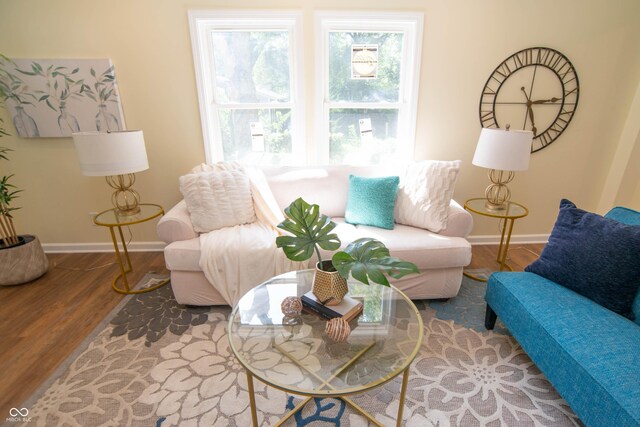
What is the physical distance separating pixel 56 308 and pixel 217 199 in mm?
1343

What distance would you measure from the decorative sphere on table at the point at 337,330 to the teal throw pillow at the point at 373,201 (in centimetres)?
119

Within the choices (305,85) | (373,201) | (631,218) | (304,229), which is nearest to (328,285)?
(304,229)

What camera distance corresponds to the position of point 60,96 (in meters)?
2.53

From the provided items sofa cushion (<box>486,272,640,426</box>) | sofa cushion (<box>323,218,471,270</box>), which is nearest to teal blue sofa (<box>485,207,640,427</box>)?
sofa cushion (<box>486,272,640,426</box>)

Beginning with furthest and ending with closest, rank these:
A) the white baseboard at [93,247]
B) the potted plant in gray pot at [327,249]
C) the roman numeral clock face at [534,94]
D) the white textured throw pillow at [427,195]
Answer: the white baseboard at [93,247] < the roman numeral clock face at [534,94] < the white textured throw pillow at [427,195] < the potted plant in gray pot at [327,249]

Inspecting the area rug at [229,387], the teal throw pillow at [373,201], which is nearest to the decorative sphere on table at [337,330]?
the area rug at [229,387]

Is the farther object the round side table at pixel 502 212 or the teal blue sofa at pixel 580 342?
the round side table at pixel 502 212

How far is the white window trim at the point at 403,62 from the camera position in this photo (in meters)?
2.49

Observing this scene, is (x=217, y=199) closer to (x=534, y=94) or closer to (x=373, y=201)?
(x=373, y=201)

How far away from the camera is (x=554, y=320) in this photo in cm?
139

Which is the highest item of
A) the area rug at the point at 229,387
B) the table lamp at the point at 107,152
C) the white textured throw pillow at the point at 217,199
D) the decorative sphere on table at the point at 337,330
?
the table lamp at the point at 107,152

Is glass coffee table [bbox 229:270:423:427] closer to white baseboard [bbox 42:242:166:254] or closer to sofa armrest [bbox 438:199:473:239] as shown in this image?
sofa armrest [bbox 438:199:473:239]

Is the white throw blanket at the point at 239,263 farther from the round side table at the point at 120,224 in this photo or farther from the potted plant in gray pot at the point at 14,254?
the potted plant in gray pot at the point at 14,254

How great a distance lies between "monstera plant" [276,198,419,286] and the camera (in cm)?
117
